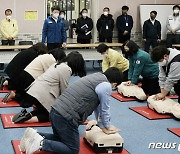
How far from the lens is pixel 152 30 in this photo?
9.98m

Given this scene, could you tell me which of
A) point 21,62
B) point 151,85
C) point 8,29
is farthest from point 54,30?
point 151,85

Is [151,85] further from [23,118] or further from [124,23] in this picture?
[124,23]

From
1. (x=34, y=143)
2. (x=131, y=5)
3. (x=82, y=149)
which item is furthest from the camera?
(x=131, y=5)

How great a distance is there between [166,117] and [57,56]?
1725 mm

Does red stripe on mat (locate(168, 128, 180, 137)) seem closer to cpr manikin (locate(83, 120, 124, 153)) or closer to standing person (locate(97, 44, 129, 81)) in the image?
cpr manikin (locate(83, 120, 124, 153))

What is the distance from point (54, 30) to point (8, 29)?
61.5 inches

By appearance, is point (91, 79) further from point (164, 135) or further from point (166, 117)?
point (166, 117)

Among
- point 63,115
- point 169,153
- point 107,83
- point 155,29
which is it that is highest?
point 155,29

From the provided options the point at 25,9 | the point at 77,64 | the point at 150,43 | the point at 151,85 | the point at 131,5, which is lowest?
the point at 151,85

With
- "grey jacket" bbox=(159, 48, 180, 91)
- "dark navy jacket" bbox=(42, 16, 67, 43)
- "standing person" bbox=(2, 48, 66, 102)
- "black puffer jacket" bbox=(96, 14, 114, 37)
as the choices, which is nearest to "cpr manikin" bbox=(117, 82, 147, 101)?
"grey jacket" bbox=(159, 48, 180, 91)

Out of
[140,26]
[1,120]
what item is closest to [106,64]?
[1,120]

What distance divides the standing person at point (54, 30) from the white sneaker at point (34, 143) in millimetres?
4819

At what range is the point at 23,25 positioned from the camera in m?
9.75

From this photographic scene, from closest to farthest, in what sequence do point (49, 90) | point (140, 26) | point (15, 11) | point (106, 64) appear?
1. point (49, 90)
2. point (106, 64)
3. point (15, 11)
4. point (140, 26)
